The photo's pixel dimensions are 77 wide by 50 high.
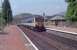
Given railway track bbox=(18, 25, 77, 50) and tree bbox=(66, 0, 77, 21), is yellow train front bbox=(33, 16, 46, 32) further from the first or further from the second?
railway track bbox=(18, 25, 77, 50)

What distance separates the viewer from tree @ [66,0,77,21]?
8111 cm

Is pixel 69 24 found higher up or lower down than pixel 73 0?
lower down

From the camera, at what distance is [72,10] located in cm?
8506

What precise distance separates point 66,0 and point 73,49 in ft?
238

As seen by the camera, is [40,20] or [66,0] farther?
[66,0]

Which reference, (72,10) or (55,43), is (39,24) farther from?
(55,43)

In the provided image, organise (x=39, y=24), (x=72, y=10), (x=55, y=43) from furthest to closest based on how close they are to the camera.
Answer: (x=72, y=10) → (x=39, y=24) → (x=55, y=43)

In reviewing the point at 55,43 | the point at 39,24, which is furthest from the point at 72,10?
the point at 55,43

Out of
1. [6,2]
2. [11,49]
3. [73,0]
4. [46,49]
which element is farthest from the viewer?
[6,2]

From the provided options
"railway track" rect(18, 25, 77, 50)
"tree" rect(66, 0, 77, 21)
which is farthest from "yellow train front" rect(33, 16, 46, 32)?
"railway track" rect(18, 25, 77, 50)

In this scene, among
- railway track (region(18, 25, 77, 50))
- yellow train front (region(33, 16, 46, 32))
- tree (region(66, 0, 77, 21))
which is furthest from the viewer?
tree (region(66, 0, 77, 21))

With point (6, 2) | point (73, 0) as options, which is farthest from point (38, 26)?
point (6, 2)

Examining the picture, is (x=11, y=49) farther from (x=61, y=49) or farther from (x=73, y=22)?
(x=73, y=22)

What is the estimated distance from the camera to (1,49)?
20953 millimetres
